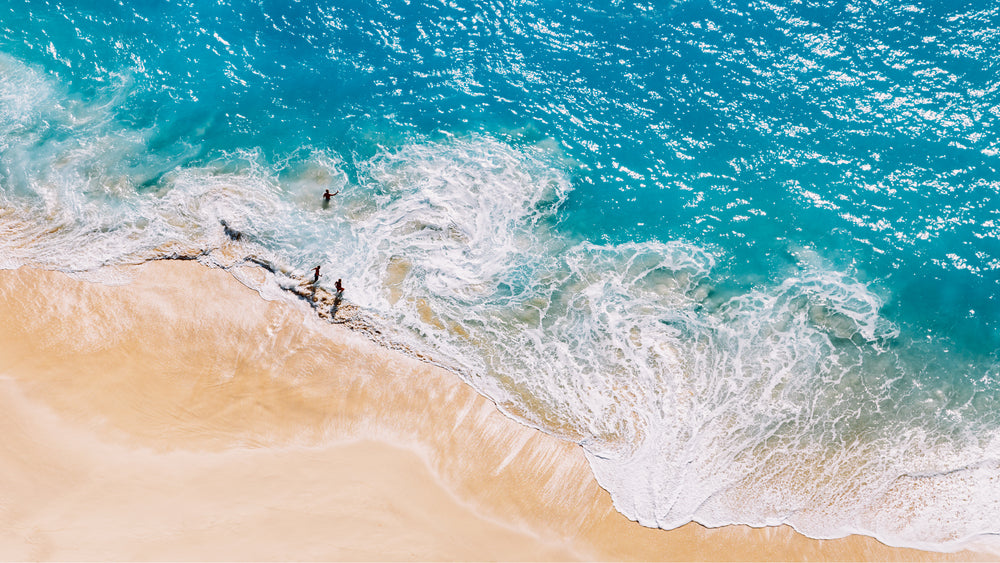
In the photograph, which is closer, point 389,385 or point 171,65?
point 389,385

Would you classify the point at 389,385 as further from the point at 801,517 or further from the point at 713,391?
the point at 801,517

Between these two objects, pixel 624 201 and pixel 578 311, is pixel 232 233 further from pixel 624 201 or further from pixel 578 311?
pixel 624 201

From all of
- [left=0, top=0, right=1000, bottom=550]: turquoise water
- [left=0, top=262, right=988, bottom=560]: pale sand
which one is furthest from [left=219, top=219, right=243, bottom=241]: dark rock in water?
[left=0, top=262, right=988, bottom=560]: pale sand

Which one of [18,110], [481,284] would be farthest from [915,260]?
[18,110]

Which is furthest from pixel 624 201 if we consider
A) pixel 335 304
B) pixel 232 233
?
pixel 232 233

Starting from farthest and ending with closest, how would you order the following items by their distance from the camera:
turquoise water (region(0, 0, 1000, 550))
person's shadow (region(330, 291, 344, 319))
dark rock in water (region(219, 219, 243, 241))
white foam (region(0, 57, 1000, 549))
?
dark rock in water (region(219, 219, 243, 241)) → person's shadow (region(330, 291, 344, 319)) → turquoise water (region(0, 0, 1000, 550)) → white foam (region(0, 57, 1000, 549))

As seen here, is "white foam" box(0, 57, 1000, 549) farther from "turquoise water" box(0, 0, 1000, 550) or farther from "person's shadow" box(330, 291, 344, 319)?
"person's shadow" box(330, 291, 344, 319)
